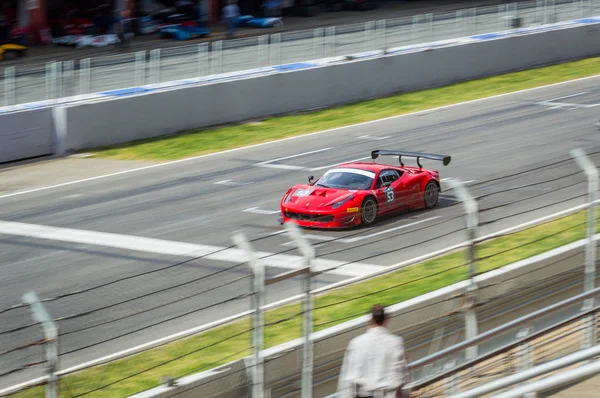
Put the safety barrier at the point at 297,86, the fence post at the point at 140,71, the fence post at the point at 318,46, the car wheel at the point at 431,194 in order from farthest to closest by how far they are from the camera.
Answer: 1. the fence post at the point at 318,46
2. the fence post at the point at 140,71
3. the safety barrier at the point at 297,86
4. the car wheel at the point at 431,194

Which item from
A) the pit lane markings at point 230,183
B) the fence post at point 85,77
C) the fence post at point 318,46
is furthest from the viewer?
the fence post at point 318,46

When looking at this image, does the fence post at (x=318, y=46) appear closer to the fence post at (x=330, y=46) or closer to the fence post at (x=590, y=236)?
the fence post at (x=330, y=46)

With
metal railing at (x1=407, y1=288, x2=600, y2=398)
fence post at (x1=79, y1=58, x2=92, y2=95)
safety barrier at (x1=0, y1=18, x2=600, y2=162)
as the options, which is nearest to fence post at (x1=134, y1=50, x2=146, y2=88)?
safety barrier at (x1=0, y1=18, x2=600, y2=162)

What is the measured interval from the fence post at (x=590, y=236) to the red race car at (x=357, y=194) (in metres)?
5.64

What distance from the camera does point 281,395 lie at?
8164 millimetres

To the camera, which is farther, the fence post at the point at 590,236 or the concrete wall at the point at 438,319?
the fence post at the point at 590,236

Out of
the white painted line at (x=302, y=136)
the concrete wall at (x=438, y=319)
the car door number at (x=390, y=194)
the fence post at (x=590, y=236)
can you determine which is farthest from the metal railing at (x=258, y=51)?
the fence post at (x=590, y=236)

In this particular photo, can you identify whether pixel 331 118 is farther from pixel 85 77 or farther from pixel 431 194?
pixel 431 194

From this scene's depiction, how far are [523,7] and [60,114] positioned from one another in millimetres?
16894

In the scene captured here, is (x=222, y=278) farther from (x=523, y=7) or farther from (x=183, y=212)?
(x=523, y=7)

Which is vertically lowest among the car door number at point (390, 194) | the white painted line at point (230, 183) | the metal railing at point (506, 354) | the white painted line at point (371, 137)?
the white painted line at point (230, 183)

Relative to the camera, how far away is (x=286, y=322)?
434 inches

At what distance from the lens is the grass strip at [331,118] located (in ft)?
76.1

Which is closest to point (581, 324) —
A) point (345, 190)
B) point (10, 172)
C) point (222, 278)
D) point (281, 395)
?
point (281, 395)
